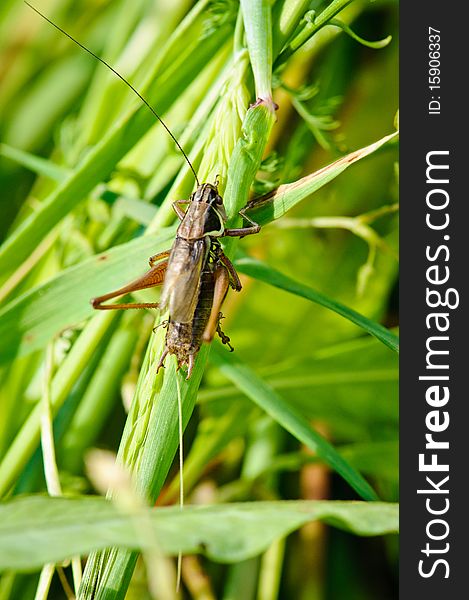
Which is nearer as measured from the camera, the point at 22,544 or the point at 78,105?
the point at 22,544

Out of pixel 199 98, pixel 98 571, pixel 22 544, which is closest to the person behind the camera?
pixel 22 544

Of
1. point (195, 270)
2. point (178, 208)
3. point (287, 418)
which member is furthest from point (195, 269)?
point (287, 418)

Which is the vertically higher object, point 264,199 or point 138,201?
point 138,201

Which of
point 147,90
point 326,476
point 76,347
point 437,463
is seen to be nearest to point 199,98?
point 147,90

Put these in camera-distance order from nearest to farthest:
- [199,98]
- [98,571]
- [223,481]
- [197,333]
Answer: [98,571]
[197,333]
[199,98]
[223,481]

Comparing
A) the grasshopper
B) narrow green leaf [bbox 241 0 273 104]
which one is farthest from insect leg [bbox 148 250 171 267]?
narrow green leaf [bbox 241 0 273 104]

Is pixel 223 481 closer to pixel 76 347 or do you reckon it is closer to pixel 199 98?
pixel 76 347

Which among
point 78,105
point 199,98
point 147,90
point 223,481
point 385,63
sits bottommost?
point 223,481

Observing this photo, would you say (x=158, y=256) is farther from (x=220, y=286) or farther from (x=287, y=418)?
(x=287, y=418)
